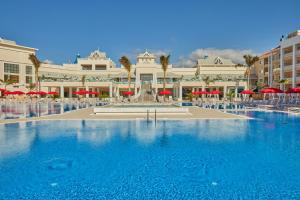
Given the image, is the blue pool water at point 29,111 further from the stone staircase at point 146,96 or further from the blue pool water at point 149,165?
the blue pool water at point 149,165

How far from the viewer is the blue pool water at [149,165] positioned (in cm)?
666

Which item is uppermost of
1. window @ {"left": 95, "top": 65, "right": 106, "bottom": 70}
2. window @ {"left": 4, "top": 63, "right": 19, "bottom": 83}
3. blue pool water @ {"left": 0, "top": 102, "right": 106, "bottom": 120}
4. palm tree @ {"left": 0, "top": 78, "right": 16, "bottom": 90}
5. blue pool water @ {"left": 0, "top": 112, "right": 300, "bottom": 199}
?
window @ {"left": 95, "top": 65, "right": 106, "bottom": 70}

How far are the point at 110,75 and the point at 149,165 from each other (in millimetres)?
61713

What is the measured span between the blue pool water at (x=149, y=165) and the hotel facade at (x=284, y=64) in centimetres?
4149

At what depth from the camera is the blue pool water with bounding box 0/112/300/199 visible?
6664 millimetres

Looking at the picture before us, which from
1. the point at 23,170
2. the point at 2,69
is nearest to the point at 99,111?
the point at 23,170

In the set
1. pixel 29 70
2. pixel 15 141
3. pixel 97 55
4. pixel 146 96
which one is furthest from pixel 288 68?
pixel 29 70

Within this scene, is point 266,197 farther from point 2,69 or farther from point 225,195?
point 2,69

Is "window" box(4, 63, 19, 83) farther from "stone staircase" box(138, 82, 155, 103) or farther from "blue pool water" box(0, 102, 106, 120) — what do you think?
"stone staircase" box(138, 82, 155, 103)

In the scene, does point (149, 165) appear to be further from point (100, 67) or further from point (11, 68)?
point (100, 67)

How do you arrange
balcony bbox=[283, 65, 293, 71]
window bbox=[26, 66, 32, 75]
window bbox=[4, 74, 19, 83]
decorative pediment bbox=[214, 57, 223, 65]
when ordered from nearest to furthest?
1. balcony bbox=[283, 65, 293, 71]
2. window bbox=[4, 74, 19, 83]
3. window bbox=[26, 66, 32, 75]
4. decorative pediment bbox=[214, 57, 223, 65]

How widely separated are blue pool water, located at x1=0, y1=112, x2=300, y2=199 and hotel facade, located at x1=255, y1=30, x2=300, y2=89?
136 feet

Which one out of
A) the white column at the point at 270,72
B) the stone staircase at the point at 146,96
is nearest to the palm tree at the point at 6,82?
the stone staircase at the point at 146,96

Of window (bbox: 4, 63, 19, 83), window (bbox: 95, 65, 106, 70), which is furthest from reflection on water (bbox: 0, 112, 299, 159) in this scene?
window (bbox: 95, 65, 106, 70)
